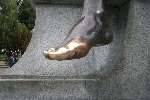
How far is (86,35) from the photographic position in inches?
94.9

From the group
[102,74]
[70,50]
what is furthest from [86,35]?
[102,74]

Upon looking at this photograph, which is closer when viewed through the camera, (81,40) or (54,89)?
(81,40)

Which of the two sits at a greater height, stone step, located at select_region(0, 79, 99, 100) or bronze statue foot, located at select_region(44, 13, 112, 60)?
bronze statue foot, located at select_region(44, 13, 112, 60)

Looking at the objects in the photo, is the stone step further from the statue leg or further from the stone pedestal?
the statue leg

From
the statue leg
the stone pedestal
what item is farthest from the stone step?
the statue leg

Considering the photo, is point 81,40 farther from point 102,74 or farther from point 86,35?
point 102,74

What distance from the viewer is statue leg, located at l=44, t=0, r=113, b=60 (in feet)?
7.40

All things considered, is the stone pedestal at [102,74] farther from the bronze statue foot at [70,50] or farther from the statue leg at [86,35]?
the bronze statue foot at [70,50]

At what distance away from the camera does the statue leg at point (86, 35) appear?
2256 mm

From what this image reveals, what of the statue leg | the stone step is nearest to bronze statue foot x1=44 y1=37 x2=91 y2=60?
the statue leg

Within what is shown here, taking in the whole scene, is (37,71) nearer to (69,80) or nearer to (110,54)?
(69,80)

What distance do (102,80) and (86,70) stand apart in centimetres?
25

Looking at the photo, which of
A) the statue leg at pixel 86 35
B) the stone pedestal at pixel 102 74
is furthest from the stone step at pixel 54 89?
the statue leg at pixel 86 35

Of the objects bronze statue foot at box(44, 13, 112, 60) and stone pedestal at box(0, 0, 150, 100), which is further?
stone pedestal at box(0, 0, 150, 100)
